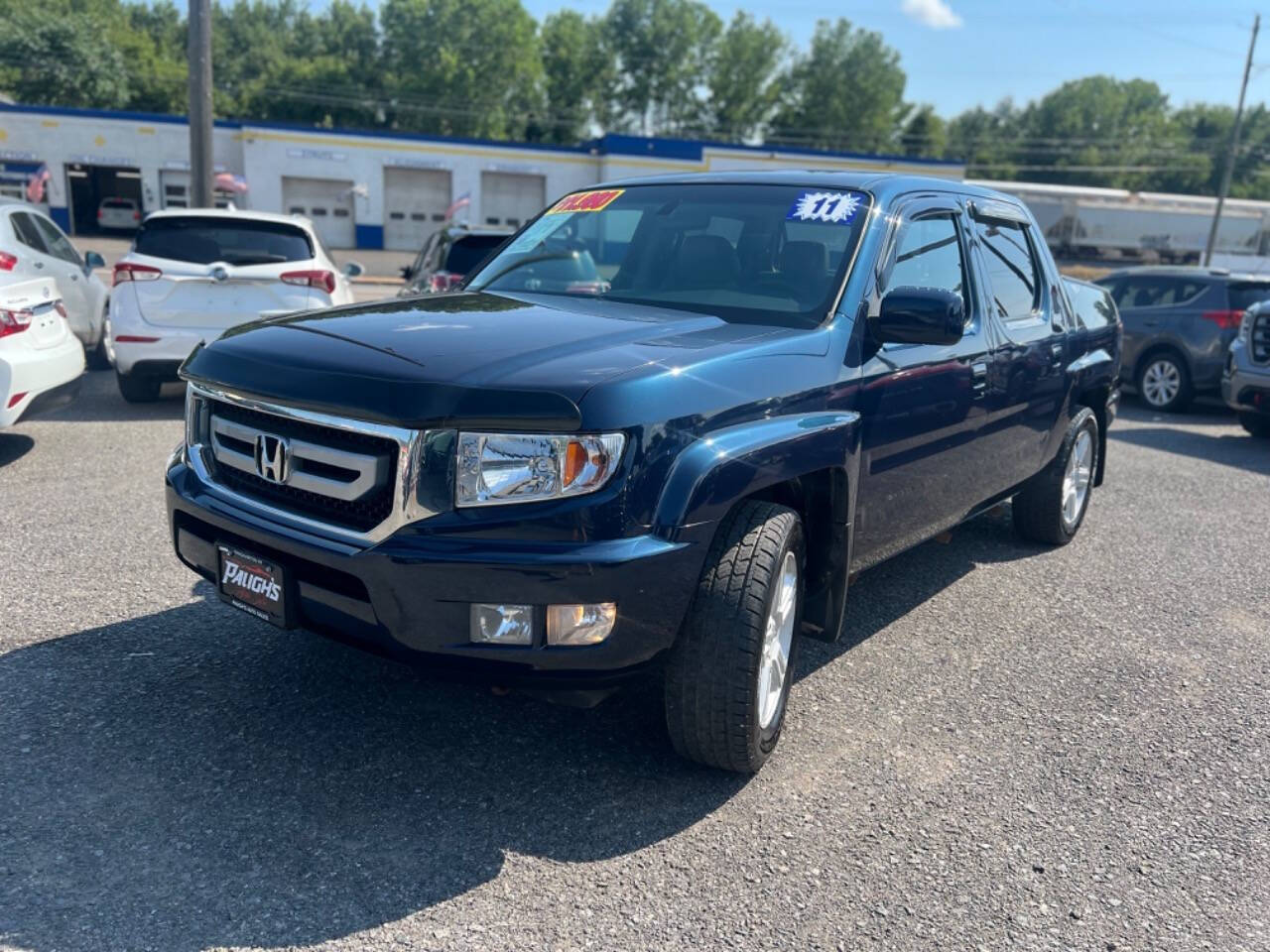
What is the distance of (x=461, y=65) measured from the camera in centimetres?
7962

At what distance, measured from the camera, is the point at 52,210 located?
42375 millimetres

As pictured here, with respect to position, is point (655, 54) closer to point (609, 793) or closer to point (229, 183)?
point (229, 183)

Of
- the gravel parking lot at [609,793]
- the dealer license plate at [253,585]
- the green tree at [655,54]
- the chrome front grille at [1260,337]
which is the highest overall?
the green tree at [655,54]

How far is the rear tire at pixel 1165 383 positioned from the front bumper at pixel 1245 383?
1.87m

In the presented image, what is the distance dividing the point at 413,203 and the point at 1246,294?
39.7 meters

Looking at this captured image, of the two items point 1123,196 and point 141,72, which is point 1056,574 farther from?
point 141,72

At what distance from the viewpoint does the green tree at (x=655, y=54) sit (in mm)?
88188

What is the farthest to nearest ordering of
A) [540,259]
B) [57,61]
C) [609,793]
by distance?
[57,61] < [540,259] < [609,793]

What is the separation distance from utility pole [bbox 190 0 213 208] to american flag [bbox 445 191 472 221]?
29.2m

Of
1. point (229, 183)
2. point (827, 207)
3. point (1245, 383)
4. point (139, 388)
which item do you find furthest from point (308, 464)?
point (229, 183)

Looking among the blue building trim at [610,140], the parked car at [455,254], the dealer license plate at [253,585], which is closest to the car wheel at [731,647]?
the dealer license plate at [253,585]

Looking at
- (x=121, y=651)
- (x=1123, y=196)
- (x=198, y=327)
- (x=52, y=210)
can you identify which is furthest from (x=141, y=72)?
(x=121, y=651)

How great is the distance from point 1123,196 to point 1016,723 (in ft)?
179

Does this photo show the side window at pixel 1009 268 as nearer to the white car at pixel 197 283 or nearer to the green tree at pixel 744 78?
the white car at pixel 197 283
